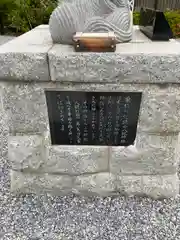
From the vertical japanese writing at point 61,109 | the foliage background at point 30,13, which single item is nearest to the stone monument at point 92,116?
the vertical japanese writing at point 61,109

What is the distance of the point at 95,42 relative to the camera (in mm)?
1477

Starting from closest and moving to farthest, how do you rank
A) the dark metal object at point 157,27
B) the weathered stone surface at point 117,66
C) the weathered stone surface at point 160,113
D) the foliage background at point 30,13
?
the weathered stone surface at point 117,66, the weathered stone surface at point 160,113, the dark metal object at point 157,27, the foliage background at point 30,13

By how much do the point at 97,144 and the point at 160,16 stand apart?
0.89 meters

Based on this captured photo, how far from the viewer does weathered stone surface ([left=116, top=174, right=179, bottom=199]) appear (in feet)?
6.07

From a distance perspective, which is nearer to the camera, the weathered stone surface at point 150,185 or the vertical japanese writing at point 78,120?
the vertical japanese writing at point 78,120

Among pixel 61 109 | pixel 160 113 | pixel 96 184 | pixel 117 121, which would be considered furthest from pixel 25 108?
pixel 160 113

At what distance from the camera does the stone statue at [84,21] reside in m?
1.59

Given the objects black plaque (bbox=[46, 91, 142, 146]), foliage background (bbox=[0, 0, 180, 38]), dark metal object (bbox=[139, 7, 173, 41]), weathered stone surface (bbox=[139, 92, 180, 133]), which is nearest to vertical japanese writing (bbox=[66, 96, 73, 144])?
black plaque (bbox=[46, 91, 142, 146])

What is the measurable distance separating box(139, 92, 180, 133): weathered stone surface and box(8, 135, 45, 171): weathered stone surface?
674 mm

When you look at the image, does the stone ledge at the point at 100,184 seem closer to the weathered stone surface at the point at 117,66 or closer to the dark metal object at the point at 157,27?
the weathered stone surface at the point at 117,66

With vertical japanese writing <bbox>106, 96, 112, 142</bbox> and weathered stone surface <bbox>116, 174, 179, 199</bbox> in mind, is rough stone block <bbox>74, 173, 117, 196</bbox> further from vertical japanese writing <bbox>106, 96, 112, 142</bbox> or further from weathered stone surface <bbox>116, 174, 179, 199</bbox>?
vertical japanese writing <bbox>106, 96, 112, 142</bbox>

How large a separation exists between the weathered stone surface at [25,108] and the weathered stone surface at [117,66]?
0.59ft

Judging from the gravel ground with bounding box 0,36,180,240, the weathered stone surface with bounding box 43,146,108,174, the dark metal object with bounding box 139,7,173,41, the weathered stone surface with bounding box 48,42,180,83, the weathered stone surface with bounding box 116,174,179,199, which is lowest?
the gravel ground with bounding box 0,36,180,240

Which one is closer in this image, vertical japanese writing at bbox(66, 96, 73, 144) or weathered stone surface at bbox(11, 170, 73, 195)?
vertical japanese writing at bbox(66, 96, 73, 144)
